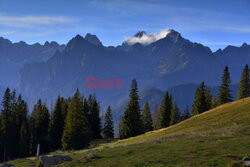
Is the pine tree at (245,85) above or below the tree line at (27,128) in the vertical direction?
above

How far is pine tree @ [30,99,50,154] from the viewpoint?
71.3m

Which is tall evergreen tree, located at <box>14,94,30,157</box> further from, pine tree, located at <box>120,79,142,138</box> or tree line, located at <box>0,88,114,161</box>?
pine tree, located at <box>120,79,142,138</box>

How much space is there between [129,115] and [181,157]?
5132 cm

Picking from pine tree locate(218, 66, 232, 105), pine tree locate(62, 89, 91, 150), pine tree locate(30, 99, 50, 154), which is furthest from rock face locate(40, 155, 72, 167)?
pine tree locate(218, 66, 232, 105)

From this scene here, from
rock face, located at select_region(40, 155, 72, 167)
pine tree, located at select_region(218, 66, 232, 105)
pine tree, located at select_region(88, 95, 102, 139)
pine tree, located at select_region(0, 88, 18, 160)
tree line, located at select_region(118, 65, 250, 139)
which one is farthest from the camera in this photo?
pine tree, located at select_region(88, 95, 102, 139)

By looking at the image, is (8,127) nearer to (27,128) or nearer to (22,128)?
(22,128)

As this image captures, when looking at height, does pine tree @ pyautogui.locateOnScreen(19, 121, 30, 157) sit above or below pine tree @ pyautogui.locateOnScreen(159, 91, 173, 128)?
below

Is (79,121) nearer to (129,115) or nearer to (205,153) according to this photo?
(129,115)

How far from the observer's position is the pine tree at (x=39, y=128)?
71.3 metres

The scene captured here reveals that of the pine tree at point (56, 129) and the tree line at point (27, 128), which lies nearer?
the tree line at point (27, 128)

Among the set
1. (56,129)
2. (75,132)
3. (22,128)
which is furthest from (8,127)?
(75,132)

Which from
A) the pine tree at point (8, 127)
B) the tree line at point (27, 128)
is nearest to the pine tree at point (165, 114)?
the tree line at point (27, 128)

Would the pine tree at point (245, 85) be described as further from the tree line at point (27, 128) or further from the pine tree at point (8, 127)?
the pine tree at point (8, 127)

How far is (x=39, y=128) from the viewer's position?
7331cm
